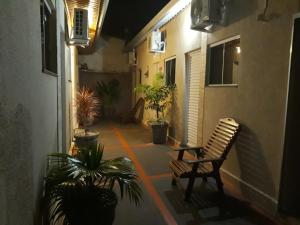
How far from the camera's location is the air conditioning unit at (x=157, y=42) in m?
6.16

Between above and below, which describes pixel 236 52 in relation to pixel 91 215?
above

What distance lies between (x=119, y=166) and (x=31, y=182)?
2.29ft

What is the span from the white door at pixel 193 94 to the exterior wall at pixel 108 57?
6.50 m

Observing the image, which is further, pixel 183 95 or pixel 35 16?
pixel 183 95

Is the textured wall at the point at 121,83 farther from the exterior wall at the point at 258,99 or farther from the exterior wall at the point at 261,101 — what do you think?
the exterior wall at the point at 261,101

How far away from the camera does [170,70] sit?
6.14m

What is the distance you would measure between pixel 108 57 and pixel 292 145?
9.73 meters

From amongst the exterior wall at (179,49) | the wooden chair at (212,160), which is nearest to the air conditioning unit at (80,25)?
the exterior wall at (179,49)

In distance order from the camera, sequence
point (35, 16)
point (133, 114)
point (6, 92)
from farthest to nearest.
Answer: point (133, 114), point (35, 16), point (6, 92)

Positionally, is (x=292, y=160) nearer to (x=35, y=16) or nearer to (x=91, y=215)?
(x=91, y=215)

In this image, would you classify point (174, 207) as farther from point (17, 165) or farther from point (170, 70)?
point (170, 70)

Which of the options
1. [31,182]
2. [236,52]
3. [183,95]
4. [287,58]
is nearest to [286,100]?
[287,58]

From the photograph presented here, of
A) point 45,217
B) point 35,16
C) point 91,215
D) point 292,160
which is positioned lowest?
point 45,217

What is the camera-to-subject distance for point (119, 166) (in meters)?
1.92
